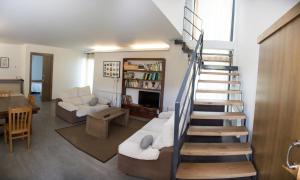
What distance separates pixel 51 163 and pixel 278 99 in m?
3.05

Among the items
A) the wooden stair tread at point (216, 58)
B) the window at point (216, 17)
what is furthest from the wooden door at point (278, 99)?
the window at point (216, 17)

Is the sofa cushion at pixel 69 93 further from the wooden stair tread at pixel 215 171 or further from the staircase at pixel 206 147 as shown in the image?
the wooden stair tread at pixel 215 171

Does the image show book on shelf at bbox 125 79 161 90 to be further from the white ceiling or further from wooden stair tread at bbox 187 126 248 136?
wooden stair tread at bbox 187 126 248 136

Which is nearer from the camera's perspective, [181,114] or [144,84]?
[181,114]

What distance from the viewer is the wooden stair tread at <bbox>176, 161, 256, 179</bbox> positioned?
1915mm

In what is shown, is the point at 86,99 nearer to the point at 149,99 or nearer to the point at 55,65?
the point at 149,99

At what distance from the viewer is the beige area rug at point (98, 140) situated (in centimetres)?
308

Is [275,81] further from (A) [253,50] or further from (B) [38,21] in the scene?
(B) [38,21]

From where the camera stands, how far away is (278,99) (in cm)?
174

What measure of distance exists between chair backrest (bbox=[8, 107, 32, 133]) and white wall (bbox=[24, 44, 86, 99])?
4.13m

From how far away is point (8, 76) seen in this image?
6.39 m

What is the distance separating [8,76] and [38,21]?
173 inches

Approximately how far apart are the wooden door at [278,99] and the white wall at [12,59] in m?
7.63

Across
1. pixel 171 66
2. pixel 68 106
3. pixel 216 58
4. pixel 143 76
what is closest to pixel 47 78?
pixel 68 106
